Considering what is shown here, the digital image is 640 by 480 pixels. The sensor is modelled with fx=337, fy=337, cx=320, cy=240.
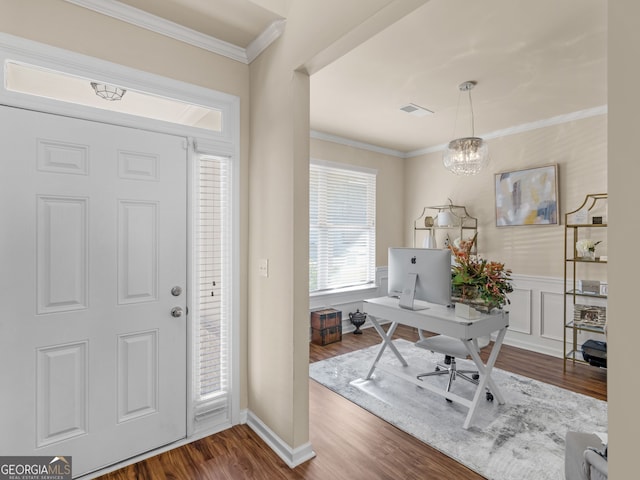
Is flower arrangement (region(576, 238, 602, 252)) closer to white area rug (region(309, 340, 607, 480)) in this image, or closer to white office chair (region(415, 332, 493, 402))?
white area rug (region(309, 340, 607, 480))

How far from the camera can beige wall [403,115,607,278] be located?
12.1 feet

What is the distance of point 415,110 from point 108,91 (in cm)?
290

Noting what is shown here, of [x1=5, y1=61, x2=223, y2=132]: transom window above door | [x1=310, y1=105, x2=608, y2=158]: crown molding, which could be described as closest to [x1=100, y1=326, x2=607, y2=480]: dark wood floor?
[x1=5, y1=61, x2=223, y2=132]: transom window above door

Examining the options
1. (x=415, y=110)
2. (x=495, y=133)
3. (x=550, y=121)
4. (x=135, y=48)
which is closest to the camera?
(x=135, y=48)

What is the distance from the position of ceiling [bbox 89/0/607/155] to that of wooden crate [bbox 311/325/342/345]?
2.65 meters

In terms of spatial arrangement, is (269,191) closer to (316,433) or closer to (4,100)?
(4,100)

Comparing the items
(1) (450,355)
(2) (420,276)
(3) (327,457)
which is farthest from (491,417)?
(3) (327,457)

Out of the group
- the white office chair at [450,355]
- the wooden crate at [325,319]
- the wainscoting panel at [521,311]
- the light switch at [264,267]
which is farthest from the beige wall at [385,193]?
the light switch at [264,267]

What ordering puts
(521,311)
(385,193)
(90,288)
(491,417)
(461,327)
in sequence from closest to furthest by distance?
(90,288) < (461,327) < (491,417) < (521,311) < (385,193)

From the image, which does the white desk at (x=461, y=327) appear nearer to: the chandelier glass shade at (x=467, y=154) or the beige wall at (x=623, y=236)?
the chandelier glass shade at (x=467, y=154)

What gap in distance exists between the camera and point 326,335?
4398 millimetres

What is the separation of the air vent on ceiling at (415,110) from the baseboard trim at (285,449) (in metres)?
3.25

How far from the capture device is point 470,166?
323 centimetres

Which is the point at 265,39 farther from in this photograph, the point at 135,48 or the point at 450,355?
the point at 450,355
